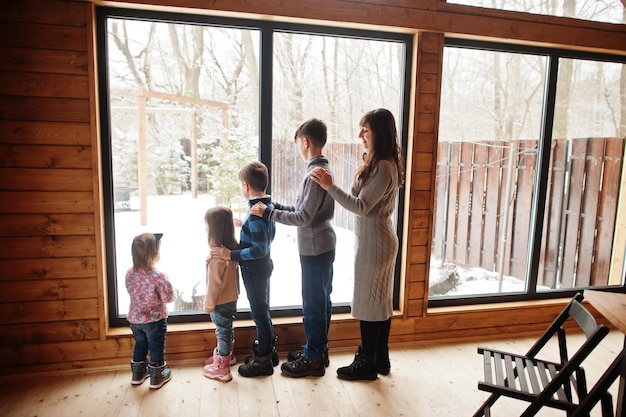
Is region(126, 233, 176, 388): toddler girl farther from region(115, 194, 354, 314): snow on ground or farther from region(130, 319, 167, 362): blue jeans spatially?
region(115, 194, 354, 314): snow on ground

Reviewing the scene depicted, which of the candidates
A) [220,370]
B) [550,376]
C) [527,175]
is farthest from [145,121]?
[527,175]

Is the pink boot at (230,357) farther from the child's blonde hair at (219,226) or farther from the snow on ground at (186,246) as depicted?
the child's blonde hair at (219,226)

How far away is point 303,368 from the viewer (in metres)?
2.45

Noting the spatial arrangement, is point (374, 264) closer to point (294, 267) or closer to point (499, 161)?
point (294, 267)

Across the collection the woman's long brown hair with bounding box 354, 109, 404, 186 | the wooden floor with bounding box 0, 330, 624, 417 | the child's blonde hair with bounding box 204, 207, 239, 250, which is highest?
the woman's long brown hair with bounding box 354, 109, 404, 186

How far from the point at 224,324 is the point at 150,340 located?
1.31ft

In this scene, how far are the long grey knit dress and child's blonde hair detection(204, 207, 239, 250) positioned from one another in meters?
0.66

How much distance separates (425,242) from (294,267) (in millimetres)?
891

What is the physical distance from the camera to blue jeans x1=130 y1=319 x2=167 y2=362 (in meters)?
2.29

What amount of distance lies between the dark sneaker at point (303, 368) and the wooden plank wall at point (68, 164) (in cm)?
26

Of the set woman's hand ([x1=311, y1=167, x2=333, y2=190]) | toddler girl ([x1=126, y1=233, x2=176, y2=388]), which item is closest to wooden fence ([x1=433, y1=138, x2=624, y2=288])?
woman's hand ([x1=311, y1=167, x2=333, y2=190])

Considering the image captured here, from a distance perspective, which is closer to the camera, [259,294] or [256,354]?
[259,294]

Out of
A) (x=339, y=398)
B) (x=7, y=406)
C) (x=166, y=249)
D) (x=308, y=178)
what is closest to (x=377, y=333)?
(x=339, y=398)

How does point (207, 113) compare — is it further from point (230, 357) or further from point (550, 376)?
point (550, 376)
